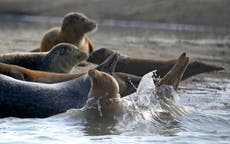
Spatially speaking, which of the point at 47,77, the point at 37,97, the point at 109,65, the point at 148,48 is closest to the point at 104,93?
the point at 37,97

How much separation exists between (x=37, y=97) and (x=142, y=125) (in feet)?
3.50

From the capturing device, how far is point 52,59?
11555mm

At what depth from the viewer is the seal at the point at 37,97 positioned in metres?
8.58

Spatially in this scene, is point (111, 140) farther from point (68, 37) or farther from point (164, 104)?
point (68, 37)

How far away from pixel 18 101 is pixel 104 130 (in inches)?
37.4

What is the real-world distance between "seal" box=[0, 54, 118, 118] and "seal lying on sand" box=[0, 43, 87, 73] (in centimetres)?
256

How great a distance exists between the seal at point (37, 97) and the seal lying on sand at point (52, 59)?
2565 millimetres

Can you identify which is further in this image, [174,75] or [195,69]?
[195,69]

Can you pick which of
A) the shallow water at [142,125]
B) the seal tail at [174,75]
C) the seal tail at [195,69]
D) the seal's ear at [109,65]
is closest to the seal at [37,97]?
the shallow water at [142,125]

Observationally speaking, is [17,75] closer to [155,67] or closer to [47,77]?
[47,77]

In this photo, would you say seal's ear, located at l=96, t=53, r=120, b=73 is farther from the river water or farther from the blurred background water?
the blurred background water

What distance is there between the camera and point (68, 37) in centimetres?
1437

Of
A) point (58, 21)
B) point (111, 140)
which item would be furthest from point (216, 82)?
point (58, 21)

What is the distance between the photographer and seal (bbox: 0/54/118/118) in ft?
28.1
